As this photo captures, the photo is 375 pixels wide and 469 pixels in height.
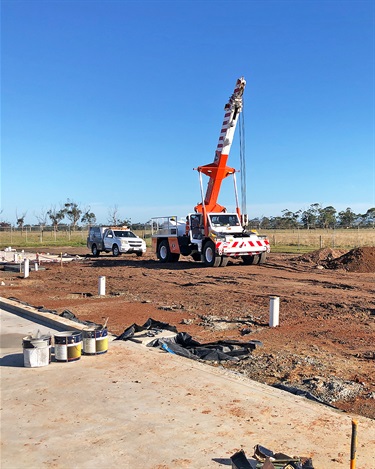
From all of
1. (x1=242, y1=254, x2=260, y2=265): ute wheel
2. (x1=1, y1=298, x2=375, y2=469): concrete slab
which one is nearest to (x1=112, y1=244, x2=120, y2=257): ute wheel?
A: (x1=242, y1=254, x2=260, y2=265): ute wheel

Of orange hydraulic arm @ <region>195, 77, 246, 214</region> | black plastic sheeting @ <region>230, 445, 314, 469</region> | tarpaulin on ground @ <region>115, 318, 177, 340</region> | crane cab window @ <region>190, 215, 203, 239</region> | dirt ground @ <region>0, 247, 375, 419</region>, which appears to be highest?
orange hydraulic arm @ <region>195, 77, 246, 214</region>

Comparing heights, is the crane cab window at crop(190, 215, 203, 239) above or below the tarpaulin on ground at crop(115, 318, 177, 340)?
above

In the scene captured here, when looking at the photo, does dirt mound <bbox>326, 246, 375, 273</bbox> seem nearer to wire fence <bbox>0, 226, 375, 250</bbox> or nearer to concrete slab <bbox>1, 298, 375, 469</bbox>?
wire fence <bbox>0, 226, 375, 250</bbox>

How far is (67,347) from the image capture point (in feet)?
22.0

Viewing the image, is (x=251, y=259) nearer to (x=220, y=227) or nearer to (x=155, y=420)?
(x=220, y=227)

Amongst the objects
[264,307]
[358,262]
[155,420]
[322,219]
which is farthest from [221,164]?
[322,219]

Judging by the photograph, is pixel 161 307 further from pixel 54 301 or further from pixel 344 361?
pixel 344 361

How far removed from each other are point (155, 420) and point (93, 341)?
2.48 m

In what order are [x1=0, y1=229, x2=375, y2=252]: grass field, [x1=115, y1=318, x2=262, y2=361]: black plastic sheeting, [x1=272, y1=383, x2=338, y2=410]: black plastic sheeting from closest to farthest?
[x1=272, y1=383, x2=338, y2=410]: black plastic sheeting, [x1=115, y1=318, x2=262, y2=361]: black plastic sheeting, [x1=0, y1=229, x2=375, y2=252]: grass field

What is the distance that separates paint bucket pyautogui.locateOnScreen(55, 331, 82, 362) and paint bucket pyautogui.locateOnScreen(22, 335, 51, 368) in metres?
0.16

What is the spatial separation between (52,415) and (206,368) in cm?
222

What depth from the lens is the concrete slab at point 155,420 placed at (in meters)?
4.13

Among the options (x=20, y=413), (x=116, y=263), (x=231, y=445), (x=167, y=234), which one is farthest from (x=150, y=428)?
(x=116, y=263)

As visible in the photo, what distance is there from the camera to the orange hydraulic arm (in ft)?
69.2
